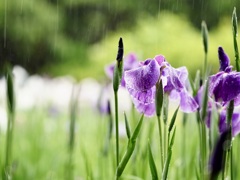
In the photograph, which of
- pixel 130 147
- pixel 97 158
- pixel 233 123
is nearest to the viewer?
pixel 130 147

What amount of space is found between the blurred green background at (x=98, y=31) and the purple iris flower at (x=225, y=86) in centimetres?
680

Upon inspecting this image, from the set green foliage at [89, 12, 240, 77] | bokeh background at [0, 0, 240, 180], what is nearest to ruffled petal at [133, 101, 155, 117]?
bokeh background at [0, 0, 240, 180]

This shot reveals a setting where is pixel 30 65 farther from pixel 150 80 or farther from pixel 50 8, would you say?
pixel 150 80

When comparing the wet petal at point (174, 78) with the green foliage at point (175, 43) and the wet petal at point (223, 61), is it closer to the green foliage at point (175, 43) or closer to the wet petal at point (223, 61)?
the wet petal at point (223, 61)

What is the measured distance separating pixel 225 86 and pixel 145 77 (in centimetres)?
9

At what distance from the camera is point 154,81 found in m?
0.65

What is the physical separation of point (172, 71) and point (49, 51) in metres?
9.14

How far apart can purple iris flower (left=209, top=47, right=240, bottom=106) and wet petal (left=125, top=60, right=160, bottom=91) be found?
7cm

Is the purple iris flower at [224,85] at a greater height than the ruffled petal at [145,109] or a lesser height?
greater

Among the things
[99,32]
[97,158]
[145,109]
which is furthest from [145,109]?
[99,32]

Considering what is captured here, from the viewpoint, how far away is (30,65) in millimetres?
9766

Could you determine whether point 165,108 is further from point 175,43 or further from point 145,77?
point 175,43

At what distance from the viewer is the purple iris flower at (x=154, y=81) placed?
65 cm

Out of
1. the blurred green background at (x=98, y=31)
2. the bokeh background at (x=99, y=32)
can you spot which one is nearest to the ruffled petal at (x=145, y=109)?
the bokeh background at (x=99, y=32)
